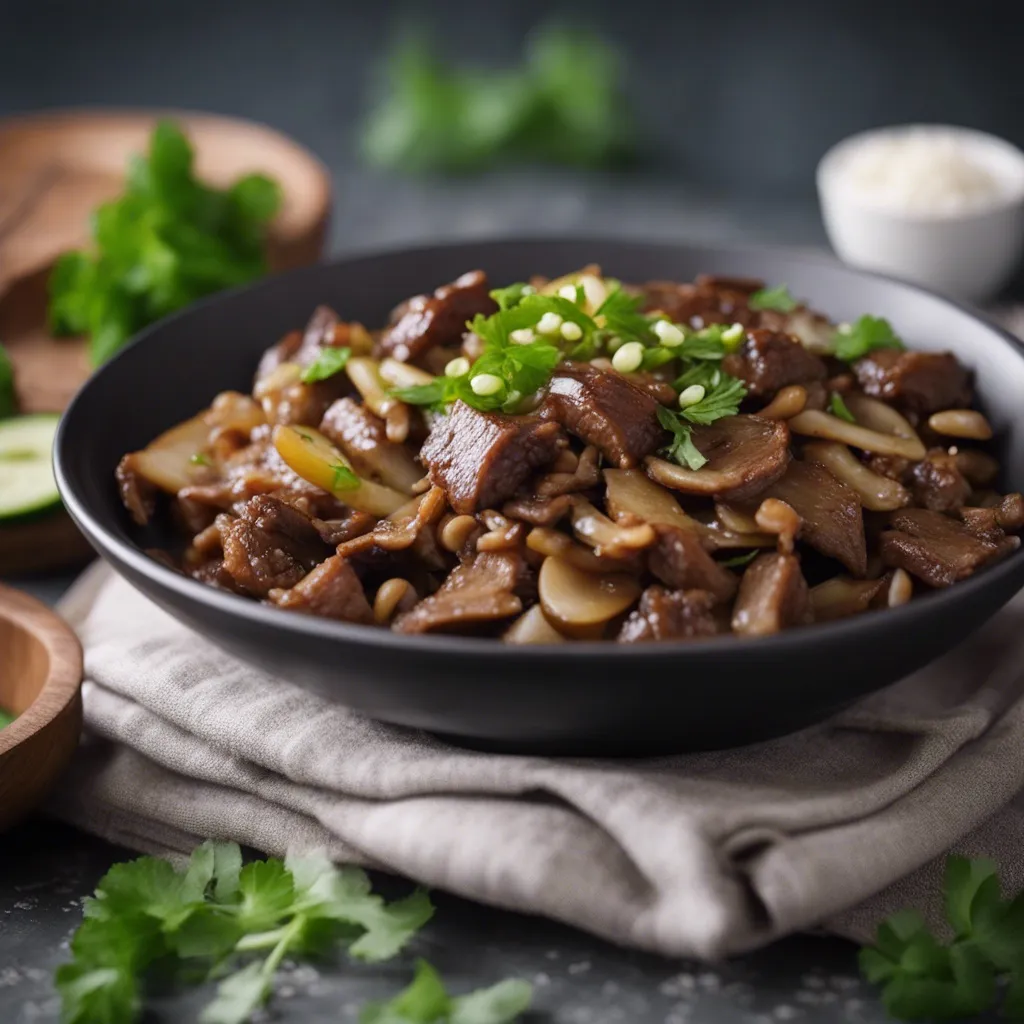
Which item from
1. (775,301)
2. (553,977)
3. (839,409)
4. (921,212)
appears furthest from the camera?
(921,212)

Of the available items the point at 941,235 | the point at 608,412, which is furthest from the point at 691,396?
the point at 941,235

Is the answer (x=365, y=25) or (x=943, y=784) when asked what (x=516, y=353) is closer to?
(x=943, y=784)

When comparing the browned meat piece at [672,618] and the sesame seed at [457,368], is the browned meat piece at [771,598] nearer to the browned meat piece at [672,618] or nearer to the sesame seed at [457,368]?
the browned meat piece at [672,618]

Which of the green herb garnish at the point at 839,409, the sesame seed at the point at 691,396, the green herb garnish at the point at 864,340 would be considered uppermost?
the green herb garnish at the point at 864,340

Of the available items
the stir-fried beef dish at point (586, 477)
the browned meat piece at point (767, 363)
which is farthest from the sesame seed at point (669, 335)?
the browned meat piece at point (767, 363)

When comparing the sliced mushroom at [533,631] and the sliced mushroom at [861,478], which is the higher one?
the sliced mushroom at [861,478]

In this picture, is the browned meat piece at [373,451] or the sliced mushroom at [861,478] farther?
the browned meat piece at [373,451]

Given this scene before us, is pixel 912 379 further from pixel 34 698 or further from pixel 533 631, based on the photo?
pixel 34 698

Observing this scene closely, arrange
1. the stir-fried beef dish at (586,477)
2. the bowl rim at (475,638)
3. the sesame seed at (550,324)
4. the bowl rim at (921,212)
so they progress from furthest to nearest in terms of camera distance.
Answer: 1. the bowl rim at (921,212)
2. the sesame seed at (550,324)
3. the stir-fried beef dish at (586,477)
4. the bowl rim at (475,638)
